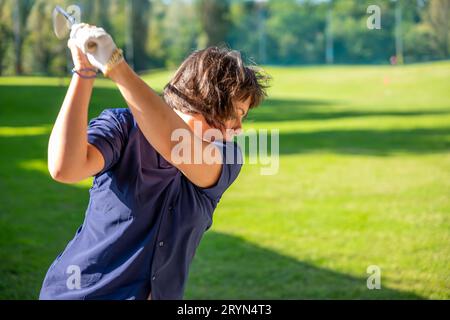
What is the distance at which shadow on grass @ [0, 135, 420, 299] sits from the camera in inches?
193

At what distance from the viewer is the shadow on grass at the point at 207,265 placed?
4897 millimetres

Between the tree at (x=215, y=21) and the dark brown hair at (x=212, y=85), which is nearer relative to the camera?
the dark brown hair at (x=212, y=85)

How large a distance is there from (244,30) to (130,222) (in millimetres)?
32593

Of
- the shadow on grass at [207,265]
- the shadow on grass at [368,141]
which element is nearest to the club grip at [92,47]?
the shadow on grass at [207,265]

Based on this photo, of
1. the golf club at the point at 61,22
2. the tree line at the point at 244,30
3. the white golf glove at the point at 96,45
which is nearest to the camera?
the white golf glove at the point at 96,45

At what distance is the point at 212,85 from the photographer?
1.96 m

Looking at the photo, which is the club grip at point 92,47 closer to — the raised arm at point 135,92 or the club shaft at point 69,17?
the raised arm at point 135,92

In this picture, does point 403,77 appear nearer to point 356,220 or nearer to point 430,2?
point 430,2

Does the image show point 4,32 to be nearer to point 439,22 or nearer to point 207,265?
point 439,22

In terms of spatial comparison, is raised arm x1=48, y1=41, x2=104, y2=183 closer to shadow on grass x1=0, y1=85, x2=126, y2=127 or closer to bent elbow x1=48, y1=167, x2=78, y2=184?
bent elbow x1=48, y1=167, x2=78, y2=184

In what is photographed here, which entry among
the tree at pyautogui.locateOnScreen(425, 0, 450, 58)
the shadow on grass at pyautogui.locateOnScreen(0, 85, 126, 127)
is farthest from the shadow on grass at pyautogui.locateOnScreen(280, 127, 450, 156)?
the shadow on grass at pyautogui.locateOnScreen(0, 85, 126, 127)

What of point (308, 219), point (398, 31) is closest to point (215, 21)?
point (398, 31)

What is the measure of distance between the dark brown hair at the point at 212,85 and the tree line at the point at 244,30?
19.8 metres

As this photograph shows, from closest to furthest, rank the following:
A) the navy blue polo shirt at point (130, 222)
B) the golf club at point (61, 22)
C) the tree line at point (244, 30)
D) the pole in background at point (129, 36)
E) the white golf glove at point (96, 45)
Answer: the white golf glove at point (96, 45)
the golf club at point (61, 22)
the navy blue polo shirt at point (130, 222)
the tree line at point (244, 30)
the pole in background at point (129, 36)
